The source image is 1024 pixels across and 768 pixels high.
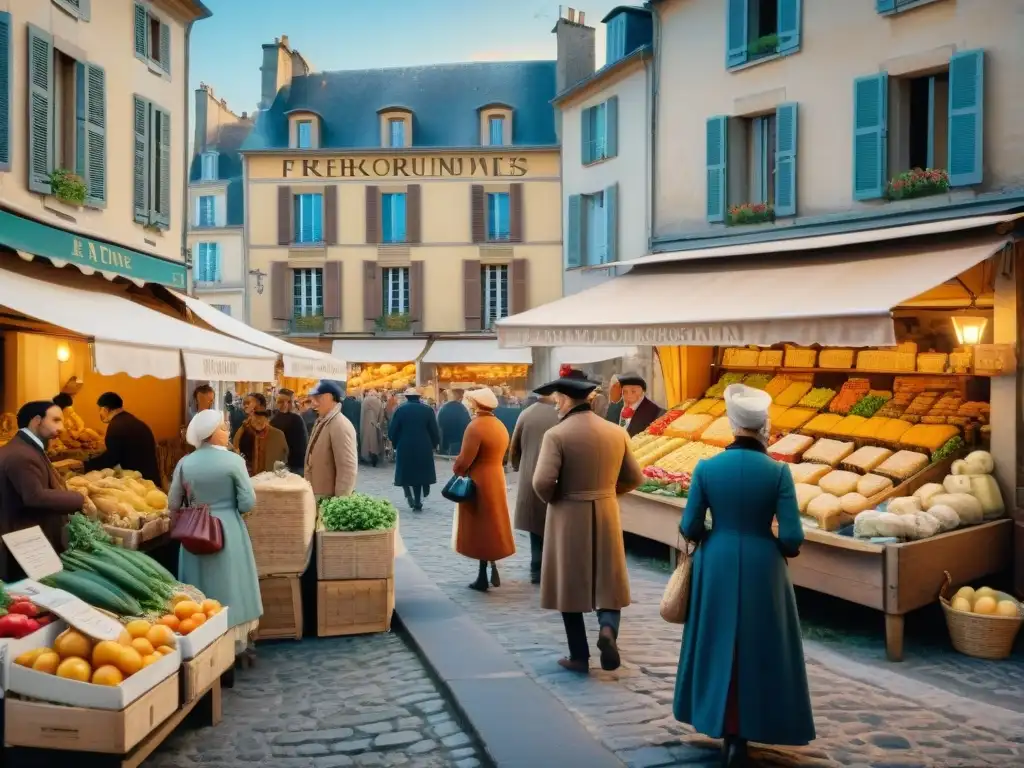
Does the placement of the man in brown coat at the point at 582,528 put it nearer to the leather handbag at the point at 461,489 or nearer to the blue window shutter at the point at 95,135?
the leather handbag at the point at 461,489

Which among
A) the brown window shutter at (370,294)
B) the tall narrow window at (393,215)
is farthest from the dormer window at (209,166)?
the brown window shutter at (370,294)

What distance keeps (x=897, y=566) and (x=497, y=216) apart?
24639 millimetres

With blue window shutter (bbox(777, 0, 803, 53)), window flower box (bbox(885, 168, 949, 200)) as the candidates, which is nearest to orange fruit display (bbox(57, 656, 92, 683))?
window flower box (bbox(885, 168, 949, 200))

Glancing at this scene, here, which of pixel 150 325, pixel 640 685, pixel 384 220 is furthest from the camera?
pixel 384 220

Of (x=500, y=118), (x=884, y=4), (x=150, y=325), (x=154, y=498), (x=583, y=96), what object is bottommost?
(x=154, y=498)

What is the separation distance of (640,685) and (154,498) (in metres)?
3.91

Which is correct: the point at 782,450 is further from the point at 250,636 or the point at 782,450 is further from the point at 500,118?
the point at 500,118

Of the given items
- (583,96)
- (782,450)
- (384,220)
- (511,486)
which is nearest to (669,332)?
(782,450)

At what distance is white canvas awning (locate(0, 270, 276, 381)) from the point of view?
617 cm

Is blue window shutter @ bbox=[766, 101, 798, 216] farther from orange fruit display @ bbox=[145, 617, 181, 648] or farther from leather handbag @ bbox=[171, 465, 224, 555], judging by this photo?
orange fruit display @ bbox=[145, 617, 181, 648]

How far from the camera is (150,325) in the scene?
24.6 ft

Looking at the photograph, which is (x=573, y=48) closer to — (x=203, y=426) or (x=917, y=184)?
(x=917, y=184)

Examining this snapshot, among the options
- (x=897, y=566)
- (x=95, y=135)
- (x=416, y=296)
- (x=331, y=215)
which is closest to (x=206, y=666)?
(x=897, y=566)

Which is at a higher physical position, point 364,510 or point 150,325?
point 150,325
